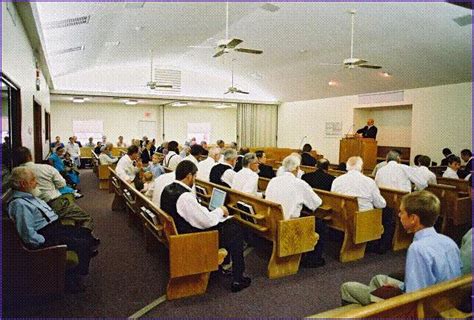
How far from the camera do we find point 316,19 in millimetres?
6625

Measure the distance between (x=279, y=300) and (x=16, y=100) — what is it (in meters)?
3.28

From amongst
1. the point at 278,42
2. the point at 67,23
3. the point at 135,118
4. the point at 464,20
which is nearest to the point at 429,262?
the point at 67,23

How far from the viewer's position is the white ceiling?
5648mm

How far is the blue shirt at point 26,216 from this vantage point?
2633 millimetres

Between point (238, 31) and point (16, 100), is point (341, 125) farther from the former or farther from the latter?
point (16, 100)

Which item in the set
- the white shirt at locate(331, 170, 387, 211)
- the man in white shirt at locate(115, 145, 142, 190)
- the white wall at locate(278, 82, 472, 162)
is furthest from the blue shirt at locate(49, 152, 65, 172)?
the white wall at locate(278, 82, 472, 162)

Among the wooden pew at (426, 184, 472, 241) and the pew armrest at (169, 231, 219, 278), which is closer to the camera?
the pew armrest at (169, 231, 219, 278)

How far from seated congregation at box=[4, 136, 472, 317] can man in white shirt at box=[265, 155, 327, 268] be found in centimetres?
1

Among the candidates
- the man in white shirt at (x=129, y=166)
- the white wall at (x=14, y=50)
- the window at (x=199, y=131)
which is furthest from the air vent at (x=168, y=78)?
the white wall at (x=14, y=50)

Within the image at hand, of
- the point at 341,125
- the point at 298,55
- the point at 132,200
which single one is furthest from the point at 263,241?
the point at 341,125

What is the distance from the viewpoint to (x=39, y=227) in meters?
2.80

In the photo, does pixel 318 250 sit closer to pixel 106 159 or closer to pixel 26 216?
pixel 26 216

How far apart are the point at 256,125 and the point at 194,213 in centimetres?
1130

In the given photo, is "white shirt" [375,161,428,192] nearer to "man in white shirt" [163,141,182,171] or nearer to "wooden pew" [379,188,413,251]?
"wooden pew" [379,188,413,251]
